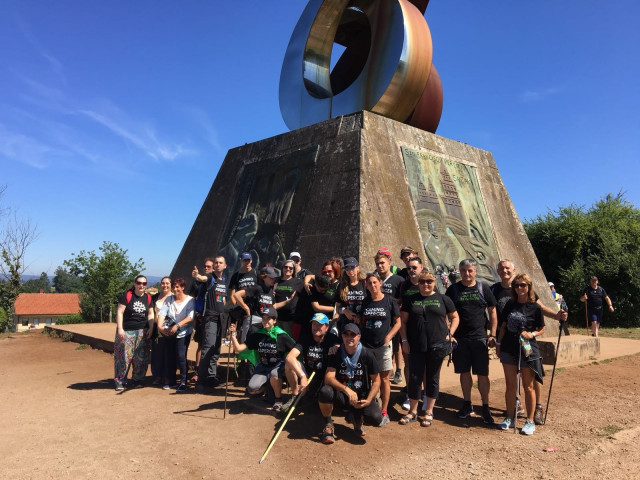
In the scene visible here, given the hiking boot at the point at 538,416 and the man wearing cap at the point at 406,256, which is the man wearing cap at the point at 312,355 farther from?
the hiking boot at the point at 538,416

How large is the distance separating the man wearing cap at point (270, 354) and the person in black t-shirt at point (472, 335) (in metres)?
1.73

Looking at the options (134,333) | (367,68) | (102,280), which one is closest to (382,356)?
(134,333)

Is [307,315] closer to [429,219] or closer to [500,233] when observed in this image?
[429,219]

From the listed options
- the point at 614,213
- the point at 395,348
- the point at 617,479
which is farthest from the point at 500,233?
the point at 614,213

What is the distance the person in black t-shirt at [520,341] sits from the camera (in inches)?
163

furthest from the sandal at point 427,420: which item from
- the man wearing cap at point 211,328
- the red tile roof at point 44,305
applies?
the red tile roof at point 44,305

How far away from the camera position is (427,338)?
171 inches

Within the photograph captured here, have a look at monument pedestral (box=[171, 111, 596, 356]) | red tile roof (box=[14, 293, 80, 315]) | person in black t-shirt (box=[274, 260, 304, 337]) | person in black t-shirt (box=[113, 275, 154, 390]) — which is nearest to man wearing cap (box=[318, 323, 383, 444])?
person in black t-shirt (box=[274, 260, 304, 337])

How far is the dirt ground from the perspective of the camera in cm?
328

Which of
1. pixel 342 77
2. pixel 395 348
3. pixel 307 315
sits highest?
pixel 342 77

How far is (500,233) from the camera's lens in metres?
10.1

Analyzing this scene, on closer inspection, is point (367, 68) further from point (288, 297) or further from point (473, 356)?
point (473, 356)

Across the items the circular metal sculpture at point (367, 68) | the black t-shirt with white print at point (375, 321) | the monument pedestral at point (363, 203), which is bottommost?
the black t-shirt with white print at point (375, 321)

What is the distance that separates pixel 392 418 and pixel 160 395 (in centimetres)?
275
